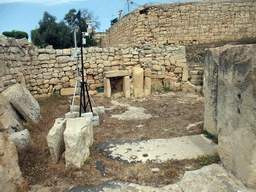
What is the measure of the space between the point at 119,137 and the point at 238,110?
8.99 feet

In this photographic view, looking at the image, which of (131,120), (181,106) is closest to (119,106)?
(131,120)

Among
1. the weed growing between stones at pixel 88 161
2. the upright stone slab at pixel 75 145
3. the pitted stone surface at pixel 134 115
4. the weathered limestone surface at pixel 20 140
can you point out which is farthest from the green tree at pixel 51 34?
the weed growing between stones at pixel 88 161

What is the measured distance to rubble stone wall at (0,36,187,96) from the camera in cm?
719

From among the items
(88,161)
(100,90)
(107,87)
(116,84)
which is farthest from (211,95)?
(100,90)

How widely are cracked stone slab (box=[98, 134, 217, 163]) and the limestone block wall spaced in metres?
0.80

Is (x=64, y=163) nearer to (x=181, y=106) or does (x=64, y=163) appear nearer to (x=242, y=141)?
(x=242, y=141)

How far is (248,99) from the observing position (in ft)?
7.80

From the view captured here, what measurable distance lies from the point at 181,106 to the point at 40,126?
187 inches

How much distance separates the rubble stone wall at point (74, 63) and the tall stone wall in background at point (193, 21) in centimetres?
398

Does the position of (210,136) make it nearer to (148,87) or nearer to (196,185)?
(196,185)

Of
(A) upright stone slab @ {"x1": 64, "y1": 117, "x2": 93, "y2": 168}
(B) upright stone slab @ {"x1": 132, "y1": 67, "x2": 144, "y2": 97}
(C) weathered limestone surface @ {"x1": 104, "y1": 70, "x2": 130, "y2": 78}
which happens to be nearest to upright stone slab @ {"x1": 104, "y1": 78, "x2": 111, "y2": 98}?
(C) weathered limestone surface @ {"x1": 104, "y1": 70, "x2": 130, "y2": 78}

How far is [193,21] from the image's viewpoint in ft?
41.5

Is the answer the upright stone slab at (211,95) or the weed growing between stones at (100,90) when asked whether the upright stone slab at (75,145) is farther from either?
the weed growing between stones at (100,90)

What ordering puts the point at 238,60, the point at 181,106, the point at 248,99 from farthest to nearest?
the point at 181,106
the point at 238,60
the point at 248,99
